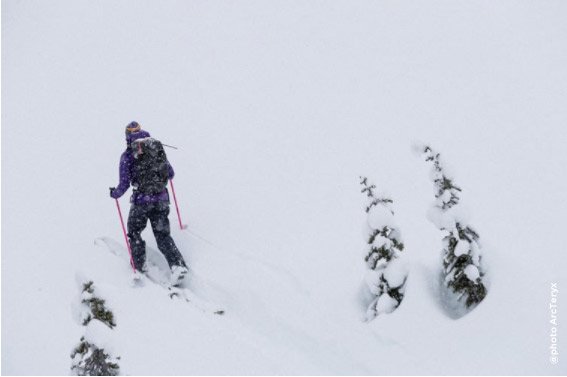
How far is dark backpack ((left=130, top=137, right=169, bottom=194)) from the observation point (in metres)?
7.04

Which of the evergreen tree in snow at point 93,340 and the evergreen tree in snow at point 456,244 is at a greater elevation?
the evergreen tree in snow at point 456,244

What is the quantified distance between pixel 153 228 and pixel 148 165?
1.03 meters

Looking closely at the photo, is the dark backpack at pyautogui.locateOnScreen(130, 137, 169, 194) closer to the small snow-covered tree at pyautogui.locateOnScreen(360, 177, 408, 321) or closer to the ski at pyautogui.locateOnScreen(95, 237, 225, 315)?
→ the ski at pyautogui.locateOnScreen(95, 237, 225, 315)

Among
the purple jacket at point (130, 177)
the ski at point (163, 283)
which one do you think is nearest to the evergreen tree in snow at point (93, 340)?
the ski at point (163, 283)

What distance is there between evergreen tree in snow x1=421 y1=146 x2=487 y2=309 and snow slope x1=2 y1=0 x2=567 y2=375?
0.26 metres

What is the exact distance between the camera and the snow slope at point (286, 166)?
620cm

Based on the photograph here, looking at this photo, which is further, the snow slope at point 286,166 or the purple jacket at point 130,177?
the purple jacket at point 130,177

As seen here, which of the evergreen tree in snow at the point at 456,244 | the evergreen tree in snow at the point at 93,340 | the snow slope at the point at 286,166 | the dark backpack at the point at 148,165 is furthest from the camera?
the dark backpack at the point at 148,165

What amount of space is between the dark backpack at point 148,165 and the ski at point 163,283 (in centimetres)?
145

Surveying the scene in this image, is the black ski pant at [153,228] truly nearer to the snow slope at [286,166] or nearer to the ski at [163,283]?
the ski at [163,283]

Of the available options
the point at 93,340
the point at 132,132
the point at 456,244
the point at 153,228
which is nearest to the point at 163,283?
the point at 153,228

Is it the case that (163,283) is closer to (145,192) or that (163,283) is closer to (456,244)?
(145,192)

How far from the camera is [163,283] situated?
764 cm

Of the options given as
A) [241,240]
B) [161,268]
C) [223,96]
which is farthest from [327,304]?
[223,96]
